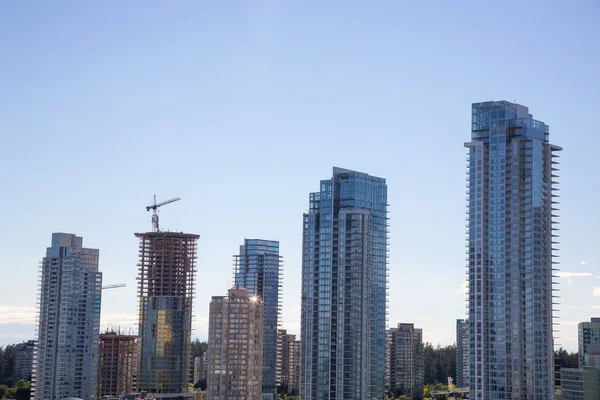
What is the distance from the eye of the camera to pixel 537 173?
19675 centimetres

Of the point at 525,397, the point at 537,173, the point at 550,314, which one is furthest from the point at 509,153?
the point at 525,397

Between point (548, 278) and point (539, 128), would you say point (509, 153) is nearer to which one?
point (539, 128)

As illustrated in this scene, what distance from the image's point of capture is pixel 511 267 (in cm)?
19475

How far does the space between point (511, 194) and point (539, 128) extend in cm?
1571

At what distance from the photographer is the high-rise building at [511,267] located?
191250 mm

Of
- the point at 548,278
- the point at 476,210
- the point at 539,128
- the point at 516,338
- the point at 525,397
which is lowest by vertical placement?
the point at 525,397

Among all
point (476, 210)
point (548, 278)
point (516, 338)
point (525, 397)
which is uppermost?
point (476, 210)

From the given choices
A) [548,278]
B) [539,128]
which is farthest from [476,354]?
[539,128]

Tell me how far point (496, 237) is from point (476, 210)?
7.12 m

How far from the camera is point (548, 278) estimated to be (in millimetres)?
196125

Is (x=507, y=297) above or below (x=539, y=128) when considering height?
below

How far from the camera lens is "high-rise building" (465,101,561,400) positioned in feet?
627

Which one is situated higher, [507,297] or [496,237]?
[496,237]

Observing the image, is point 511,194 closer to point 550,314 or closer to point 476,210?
point 476,210
